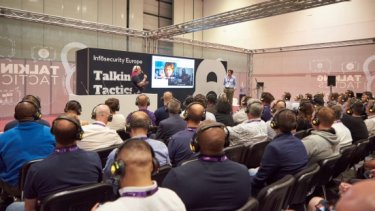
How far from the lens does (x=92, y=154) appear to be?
2234 mm

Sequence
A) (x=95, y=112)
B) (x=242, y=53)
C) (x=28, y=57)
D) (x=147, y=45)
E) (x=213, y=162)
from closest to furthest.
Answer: (x=213, y=162) → (x=95, y=112) → (x=28, y=57) → (x=147, y=45) → (x=242, y=53)

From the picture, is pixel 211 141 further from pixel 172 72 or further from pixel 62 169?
pixel 172 72

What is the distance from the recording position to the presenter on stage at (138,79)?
9723mm

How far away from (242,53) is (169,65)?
8.13m

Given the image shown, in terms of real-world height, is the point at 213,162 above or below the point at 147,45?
below

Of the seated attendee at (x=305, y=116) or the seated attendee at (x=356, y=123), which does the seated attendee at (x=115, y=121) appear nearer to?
the seated attendee at (x=305, y=116)

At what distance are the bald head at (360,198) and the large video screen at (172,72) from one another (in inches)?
391

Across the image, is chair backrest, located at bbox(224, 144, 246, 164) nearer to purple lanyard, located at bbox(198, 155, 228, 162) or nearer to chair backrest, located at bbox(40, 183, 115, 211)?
purple lanyard, located at bbox(198, 155, 228, 162)

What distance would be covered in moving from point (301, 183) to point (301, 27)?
14.9m

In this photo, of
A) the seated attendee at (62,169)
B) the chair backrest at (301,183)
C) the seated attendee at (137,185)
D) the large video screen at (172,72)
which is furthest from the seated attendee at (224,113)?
the large video screen at (172,72)

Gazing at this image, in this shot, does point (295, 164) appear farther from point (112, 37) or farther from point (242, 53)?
point (242, 53)

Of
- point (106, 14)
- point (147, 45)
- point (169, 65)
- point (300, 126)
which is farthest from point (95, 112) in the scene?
point (106, 14)

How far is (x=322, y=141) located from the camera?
9.91 feet

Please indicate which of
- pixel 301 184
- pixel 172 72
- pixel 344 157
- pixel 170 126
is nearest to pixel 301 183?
pixel 301 184
